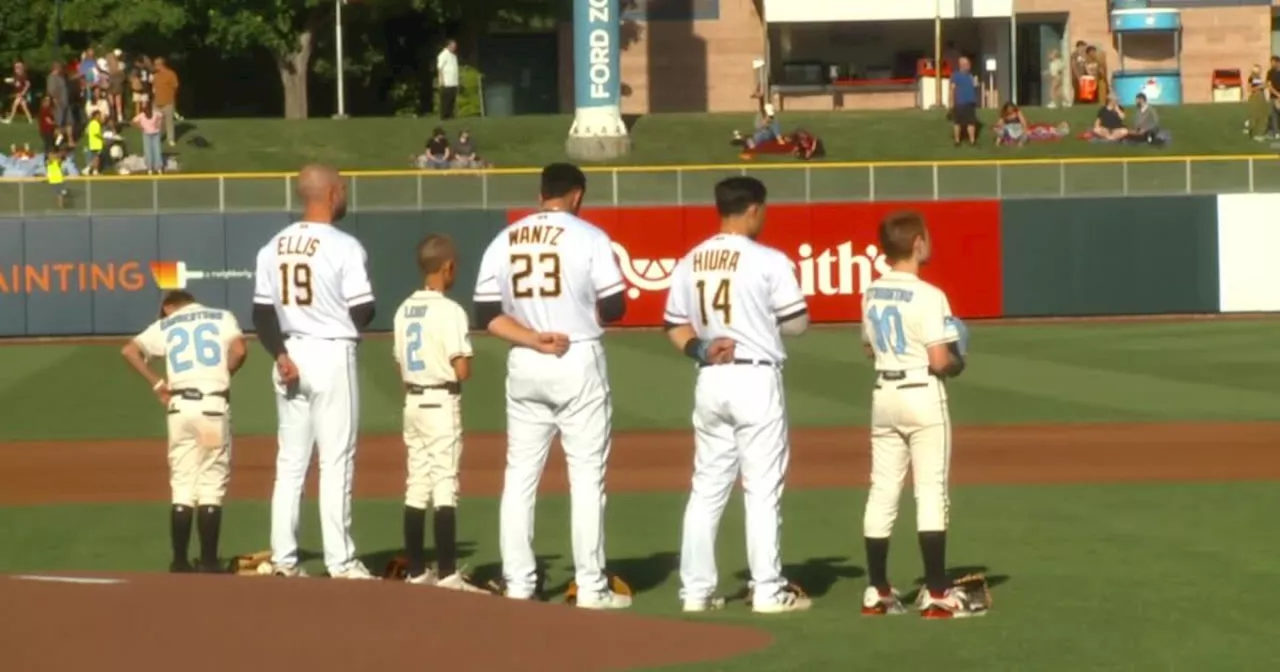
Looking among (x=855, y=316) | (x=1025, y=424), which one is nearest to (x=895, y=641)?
(x=1025, y=424)

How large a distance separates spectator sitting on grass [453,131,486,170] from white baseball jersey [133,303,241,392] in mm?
27411

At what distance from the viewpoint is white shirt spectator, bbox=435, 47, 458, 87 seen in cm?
4331

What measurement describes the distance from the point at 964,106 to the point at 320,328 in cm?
3208

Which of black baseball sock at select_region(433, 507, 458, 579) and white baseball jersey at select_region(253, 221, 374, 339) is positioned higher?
white baseball jersey at select_region(253, 221, 374, 339)

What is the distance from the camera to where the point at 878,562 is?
1029cm

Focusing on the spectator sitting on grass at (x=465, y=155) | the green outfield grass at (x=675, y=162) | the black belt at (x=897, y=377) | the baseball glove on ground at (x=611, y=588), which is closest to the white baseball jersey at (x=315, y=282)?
the baseball glove on ground at (x=611, y=588)

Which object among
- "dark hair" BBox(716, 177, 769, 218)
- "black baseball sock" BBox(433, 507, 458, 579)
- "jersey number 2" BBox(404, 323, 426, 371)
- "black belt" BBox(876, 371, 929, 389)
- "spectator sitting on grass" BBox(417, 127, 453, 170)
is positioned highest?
"spectator sitting on grass" BBox(417, 127, 453, 170)

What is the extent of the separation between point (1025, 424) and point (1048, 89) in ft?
99.8

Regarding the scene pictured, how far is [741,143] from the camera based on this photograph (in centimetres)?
4278

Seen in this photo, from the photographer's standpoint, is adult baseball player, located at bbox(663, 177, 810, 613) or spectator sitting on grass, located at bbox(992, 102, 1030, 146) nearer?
adult baseball player, located at bbox(663, 177, 810, 613)

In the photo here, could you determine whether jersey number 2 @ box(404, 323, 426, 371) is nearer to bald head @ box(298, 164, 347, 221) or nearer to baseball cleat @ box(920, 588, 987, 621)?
bald head @ box(298, 164, 347, 221)

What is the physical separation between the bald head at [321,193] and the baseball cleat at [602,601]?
2215 mm

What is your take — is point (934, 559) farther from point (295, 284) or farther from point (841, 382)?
point (841, 382)

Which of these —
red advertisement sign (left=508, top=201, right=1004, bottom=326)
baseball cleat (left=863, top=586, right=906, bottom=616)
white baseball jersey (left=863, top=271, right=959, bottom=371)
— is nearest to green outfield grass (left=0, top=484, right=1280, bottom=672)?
baseball cleat (left=863, top=586, right=906, bottom=616)
